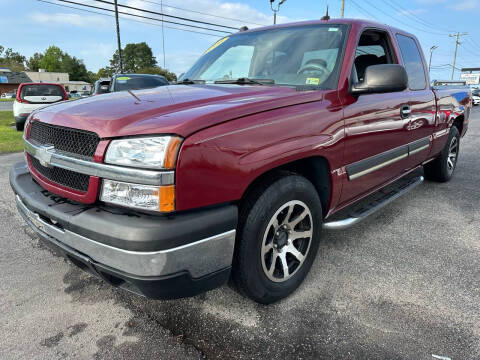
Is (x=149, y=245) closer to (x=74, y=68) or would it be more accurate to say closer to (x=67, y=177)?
(x=67, y=177)

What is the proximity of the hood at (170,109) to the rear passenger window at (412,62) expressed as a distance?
69.4 inches

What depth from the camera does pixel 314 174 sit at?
239 centimetres

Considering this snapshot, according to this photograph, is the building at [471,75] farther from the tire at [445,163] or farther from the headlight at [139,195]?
the headlight at [139,195]

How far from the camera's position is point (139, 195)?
155 cm

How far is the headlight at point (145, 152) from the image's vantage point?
1.51 m

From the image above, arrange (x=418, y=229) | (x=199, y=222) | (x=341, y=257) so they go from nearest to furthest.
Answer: (x=199, y=222) → (x=341, y=257) → (x=418, y=229)

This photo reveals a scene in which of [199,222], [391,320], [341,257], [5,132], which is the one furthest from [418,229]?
[5,132]

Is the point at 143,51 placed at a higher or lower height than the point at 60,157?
higher

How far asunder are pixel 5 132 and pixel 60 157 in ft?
36.4

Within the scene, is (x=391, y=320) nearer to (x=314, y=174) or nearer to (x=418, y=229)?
(x=314, y=174)

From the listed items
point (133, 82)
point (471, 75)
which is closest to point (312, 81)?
point (133, 82)

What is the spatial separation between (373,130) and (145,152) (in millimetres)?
1869

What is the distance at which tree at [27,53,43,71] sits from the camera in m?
105

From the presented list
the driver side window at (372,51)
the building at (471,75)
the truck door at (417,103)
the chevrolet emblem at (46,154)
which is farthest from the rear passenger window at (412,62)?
the building at (471,75)
